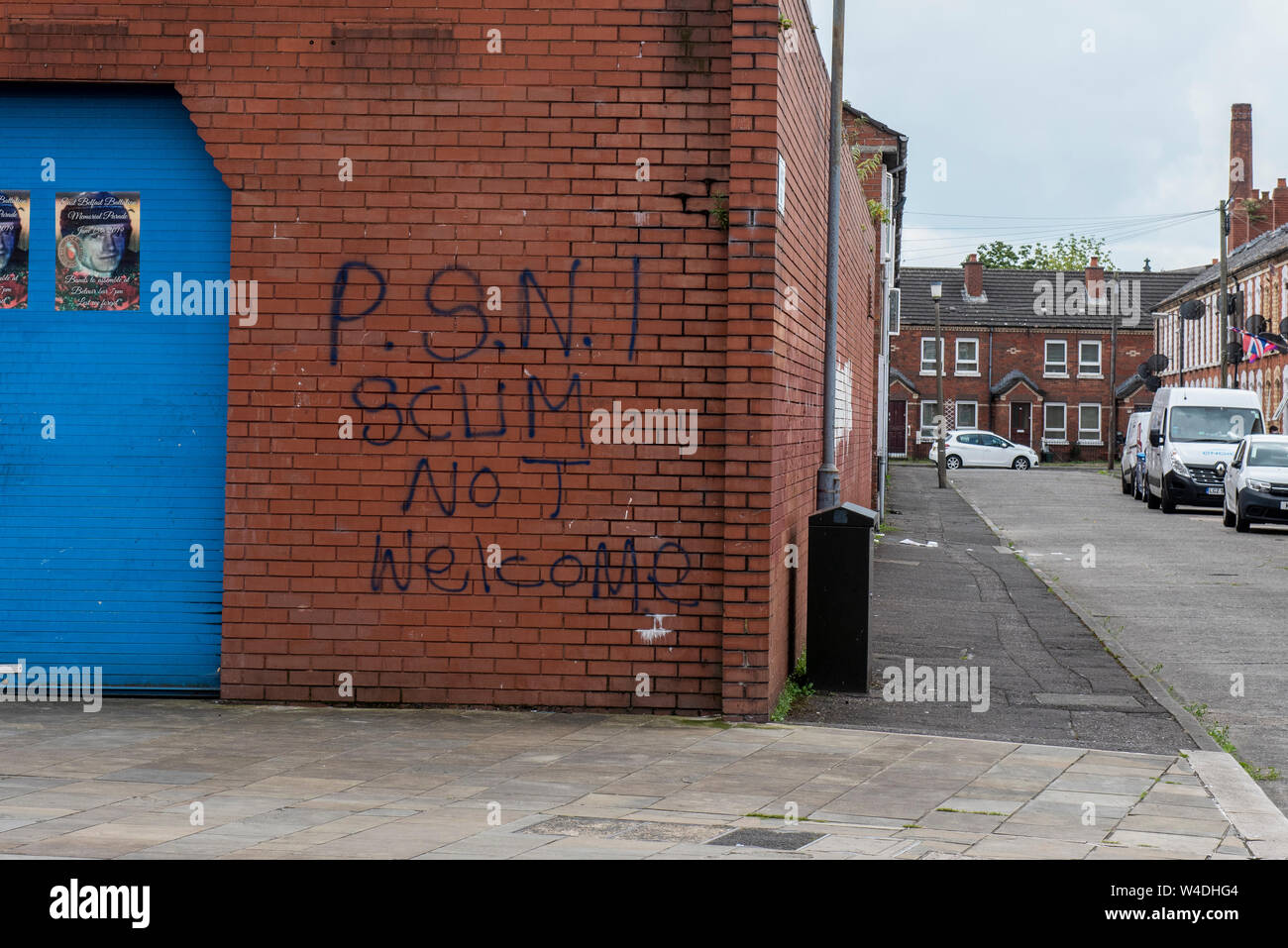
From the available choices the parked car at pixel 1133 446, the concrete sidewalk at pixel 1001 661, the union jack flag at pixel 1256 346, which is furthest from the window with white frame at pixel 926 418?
the concrete sidewalk at pixel 1001 661

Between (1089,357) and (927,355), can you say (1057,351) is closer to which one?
(1089,357)

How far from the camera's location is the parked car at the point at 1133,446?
3762cm

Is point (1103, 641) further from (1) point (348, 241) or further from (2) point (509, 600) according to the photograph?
(1) point (348, 241)

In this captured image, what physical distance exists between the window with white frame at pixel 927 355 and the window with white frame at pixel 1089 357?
24.5 feet

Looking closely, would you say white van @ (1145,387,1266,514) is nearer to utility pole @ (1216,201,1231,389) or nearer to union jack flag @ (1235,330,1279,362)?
utility pole @ (1216,201,1231,389)

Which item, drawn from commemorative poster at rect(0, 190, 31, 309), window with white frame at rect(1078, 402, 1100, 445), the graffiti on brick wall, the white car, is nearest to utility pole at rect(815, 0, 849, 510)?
the graffiti on brick wall

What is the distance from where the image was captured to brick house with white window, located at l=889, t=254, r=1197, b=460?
71.9 m

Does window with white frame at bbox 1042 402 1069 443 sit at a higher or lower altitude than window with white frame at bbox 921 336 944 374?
lower

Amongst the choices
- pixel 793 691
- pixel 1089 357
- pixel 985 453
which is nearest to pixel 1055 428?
pixel 1089 357

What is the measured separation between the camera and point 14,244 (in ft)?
30.0

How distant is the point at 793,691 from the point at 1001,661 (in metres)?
2.78

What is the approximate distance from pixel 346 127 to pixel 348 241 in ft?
2.21

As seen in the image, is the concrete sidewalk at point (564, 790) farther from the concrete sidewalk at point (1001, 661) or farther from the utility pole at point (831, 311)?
the utility pole at point (831, 311)

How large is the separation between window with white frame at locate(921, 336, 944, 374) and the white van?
127 feet
